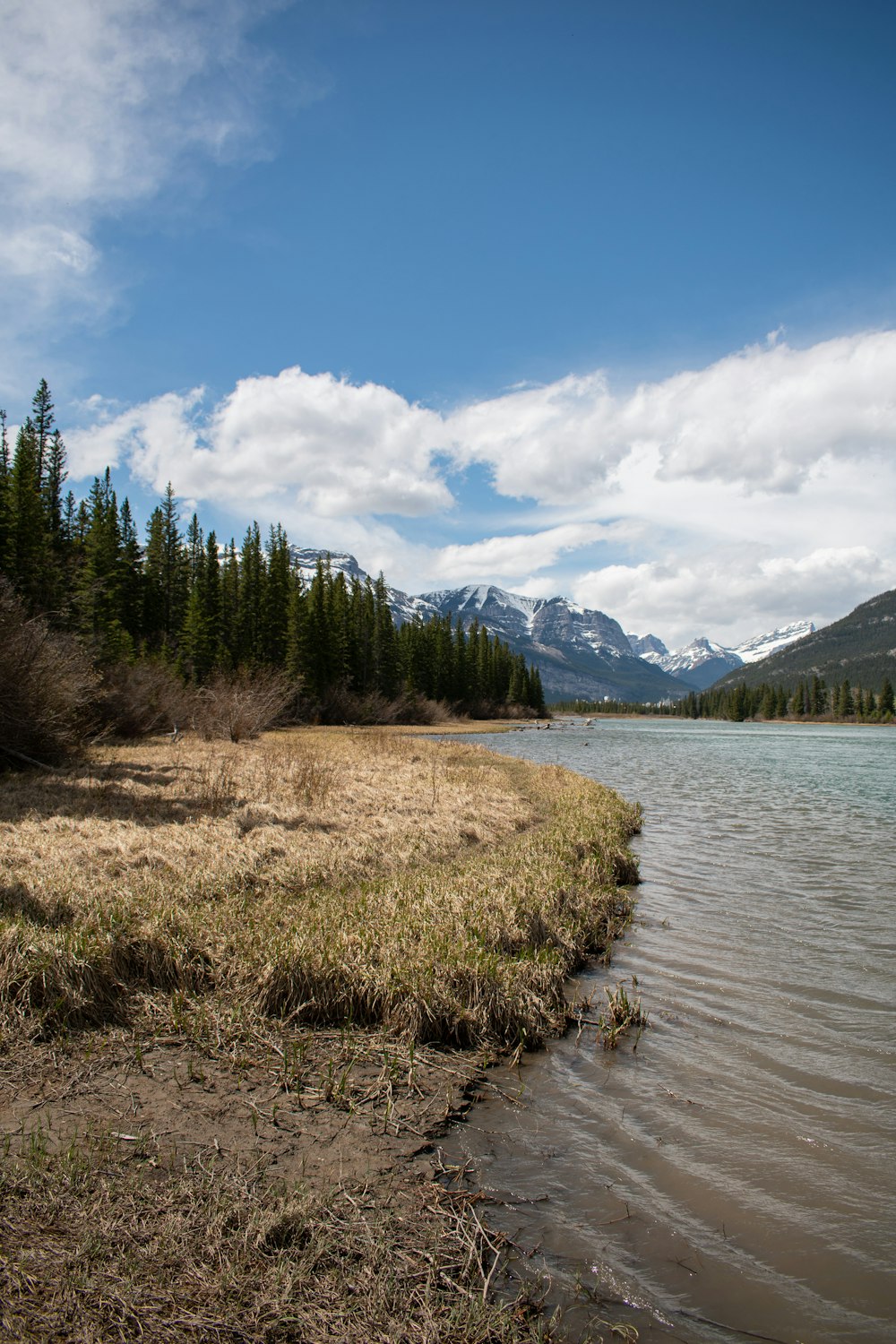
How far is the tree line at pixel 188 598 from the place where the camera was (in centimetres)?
4628

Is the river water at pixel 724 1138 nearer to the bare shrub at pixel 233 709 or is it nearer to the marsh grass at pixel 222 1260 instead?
the marsh grass at pixel 222 1260

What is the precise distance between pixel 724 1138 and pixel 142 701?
2910cm

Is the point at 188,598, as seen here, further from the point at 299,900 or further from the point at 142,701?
the point at 299,900

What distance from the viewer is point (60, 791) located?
14633 millimetres

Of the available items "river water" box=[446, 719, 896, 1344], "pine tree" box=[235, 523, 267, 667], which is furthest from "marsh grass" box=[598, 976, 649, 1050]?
"pine tree" box=[235, 523, 267, 667]

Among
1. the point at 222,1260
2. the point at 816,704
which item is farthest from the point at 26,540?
the point at 816,704

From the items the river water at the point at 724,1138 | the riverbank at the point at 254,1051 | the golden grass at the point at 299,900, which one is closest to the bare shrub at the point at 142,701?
the golden grass at the point at 299,900

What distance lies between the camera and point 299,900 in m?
9.38

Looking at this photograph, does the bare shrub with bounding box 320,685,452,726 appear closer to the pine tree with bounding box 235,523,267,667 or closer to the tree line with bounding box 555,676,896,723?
the pine tree with bounding box 235,523,267,667

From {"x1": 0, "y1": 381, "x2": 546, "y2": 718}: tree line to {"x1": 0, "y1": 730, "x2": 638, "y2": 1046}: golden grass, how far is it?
29.0m

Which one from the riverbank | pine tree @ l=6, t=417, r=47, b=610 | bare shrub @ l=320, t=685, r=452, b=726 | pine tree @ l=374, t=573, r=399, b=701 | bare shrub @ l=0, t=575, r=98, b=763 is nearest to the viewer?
the riverbank

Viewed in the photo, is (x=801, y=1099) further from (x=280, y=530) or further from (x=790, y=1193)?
(x=280, y=530)

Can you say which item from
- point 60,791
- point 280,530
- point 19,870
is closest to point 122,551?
point 280,530

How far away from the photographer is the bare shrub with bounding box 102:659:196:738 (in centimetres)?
2859
